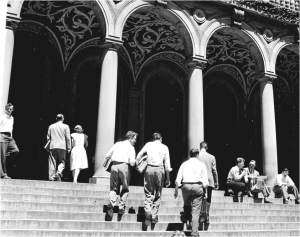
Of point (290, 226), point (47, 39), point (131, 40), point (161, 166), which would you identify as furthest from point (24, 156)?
point (290, 226)

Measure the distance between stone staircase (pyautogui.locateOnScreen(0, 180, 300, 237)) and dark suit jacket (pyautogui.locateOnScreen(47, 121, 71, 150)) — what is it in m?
1.15

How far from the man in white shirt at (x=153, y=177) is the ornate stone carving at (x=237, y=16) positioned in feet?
24.0

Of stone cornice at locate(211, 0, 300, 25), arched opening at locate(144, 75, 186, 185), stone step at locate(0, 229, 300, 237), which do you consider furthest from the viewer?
arched opening at locate(144, 75, 186, 185)

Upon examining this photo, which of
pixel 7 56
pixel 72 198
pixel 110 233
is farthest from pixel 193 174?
pixel 7 56

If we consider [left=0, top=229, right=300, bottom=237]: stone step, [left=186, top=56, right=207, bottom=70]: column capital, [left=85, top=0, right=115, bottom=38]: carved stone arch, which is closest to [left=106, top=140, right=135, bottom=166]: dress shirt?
[left=0, top=229, right=300, bottom=237]: stone step

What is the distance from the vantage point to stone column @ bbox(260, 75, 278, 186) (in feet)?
40.2

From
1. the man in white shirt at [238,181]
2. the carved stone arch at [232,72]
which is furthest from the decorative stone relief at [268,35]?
the man in white shirt at [238,181]

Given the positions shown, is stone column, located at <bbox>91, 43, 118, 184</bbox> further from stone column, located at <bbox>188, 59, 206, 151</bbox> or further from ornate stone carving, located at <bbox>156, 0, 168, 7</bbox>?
stone column, located at <bbox>188, 59, 206, 151</bbox>

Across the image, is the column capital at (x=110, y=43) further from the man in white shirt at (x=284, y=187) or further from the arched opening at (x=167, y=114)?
the man in white shirt at (x=284, y=187)

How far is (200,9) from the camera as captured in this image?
12.4 meters

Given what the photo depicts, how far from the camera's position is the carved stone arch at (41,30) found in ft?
43.3

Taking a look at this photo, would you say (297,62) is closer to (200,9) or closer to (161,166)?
(200,9)

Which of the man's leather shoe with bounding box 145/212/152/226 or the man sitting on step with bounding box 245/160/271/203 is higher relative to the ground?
the man sitting on step with bounding box 245/160/271/203

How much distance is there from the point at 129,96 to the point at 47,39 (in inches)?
150
